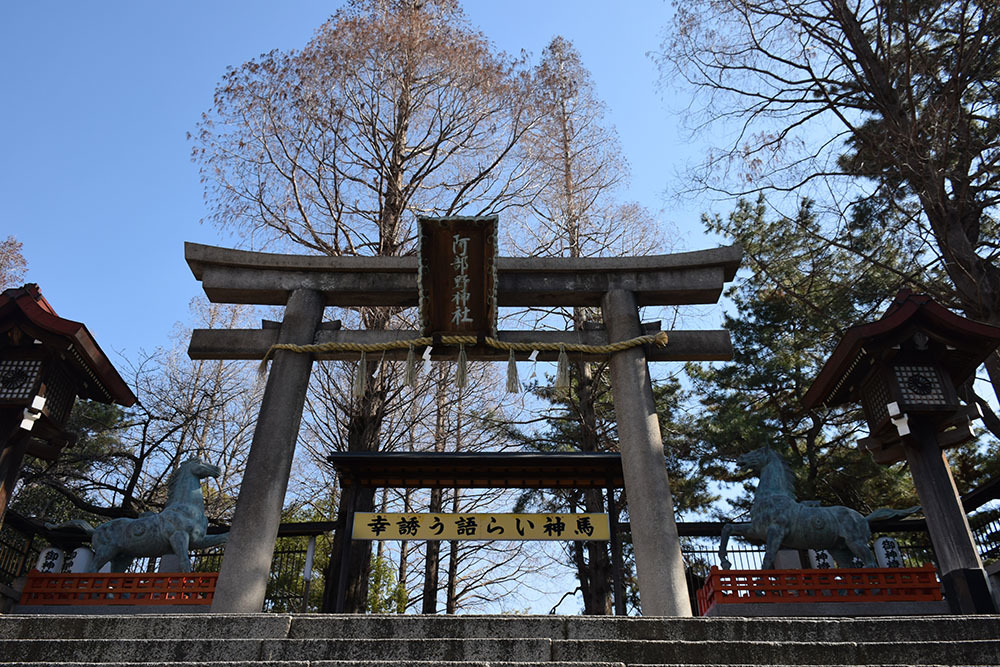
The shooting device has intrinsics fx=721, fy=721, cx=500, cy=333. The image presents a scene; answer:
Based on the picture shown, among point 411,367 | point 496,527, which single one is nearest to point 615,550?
point 496,527

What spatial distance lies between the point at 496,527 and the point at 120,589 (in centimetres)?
394

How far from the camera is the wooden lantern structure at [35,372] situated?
6.95 meters

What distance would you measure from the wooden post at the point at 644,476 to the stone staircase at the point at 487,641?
2.34m

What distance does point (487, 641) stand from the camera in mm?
4211

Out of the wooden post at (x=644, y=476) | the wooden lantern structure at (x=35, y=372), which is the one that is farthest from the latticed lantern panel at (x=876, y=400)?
the wooden lantern structure at (x=35, y=372)

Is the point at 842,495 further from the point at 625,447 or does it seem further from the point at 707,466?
the point at 625,447

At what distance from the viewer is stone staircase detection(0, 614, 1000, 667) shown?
13.3 ft

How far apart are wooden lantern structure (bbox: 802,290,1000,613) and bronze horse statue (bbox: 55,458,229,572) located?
7.21 meters

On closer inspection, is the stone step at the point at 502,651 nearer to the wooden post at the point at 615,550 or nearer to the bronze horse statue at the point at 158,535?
the bronze horse statue at the point at 158,535

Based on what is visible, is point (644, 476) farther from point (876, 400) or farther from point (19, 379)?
point (19, 379)

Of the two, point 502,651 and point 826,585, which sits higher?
point 826,585

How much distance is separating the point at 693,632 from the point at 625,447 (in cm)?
342

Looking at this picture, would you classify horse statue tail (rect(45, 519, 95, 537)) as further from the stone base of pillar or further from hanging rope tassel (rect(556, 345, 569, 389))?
the stone base of pillar

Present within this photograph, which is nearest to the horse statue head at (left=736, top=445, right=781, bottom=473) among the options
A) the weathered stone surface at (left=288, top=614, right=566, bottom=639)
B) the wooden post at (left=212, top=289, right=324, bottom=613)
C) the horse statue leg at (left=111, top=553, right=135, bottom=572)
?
the weathered stone surface at (left=288, top=614, right=566, bottom=639)
